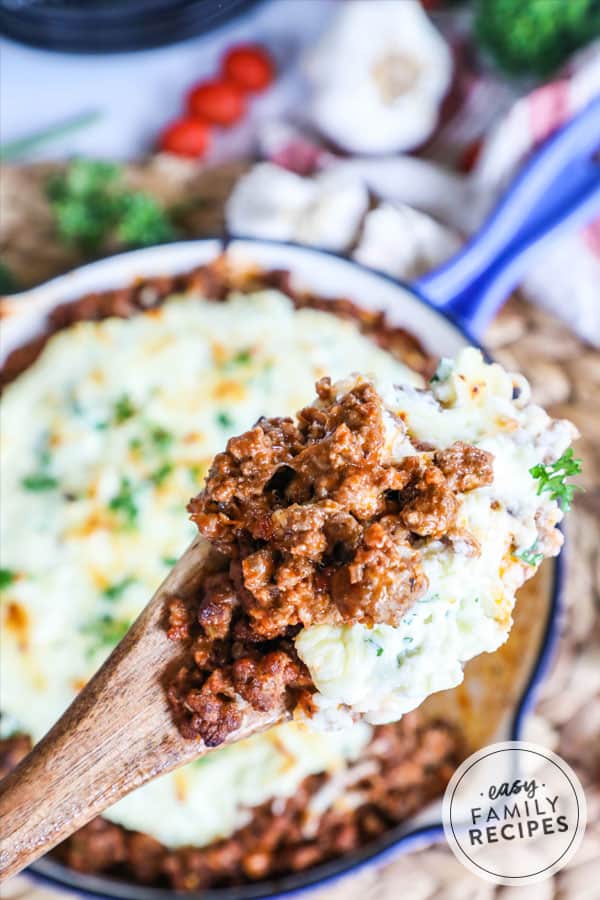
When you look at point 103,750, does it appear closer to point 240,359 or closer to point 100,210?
point 240,359

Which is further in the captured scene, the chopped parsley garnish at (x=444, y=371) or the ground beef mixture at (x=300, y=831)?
the ground beef mixture at (x=300, y=831)

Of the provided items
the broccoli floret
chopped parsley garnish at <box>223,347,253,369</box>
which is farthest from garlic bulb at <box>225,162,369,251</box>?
the broccoli floret

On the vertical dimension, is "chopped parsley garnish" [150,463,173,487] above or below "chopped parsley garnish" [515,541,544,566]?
above

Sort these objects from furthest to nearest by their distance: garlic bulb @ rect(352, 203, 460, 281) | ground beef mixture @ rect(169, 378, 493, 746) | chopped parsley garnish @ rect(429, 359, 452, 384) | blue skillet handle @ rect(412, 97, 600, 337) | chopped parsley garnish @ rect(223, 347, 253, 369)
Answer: garlic bulb @ rect(352, 203, 460, 281), blue skillet handle @ rect(412, 97, 600, 337), chopped parsley garnish @ rect(223, 347, 253, 369), chopped parsley garnish @ rect(429, 359, 452, 384), ground beef mixture @ rect(169, 378, 493, 746)

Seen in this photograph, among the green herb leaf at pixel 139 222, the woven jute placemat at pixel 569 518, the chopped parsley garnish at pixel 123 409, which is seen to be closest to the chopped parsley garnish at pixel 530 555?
the woven jute placemat at pixel 569 518

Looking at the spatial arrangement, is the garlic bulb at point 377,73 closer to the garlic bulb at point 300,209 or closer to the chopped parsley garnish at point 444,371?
the garlic bulb at point 300,209

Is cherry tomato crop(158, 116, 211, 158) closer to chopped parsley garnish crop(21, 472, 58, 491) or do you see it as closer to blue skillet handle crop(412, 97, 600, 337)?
blue skillet handle crop(412, 97, 600, 337)

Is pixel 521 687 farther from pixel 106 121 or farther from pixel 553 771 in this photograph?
pixel 106 121
